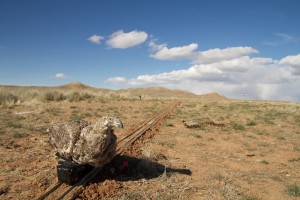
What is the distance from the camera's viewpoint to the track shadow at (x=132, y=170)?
24.9 feet

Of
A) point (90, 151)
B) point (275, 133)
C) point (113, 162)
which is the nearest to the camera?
point (90, 151)

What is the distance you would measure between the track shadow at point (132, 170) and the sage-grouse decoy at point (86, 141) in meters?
1.02

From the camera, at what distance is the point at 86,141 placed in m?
6.36

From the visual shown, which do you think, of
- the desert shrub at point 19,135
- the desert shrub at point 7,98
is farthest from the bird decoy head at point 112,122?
Result: the desert shrub at point 7,98

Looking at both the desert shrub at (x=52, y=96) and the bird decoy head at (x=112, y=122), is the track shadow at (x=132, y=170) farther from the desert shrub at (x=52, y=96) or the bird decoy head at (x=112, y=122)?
the desert shrub at (x=52, y=96)

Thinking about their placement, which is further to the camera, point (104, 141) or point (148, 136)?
point (148, 136)

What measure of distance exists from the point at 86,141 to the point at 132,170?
84.2 inches

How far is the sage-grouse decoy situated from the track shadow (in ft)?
3.36

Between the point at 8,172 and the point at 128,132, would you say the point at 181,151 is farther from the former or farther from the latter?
the point at 8,172

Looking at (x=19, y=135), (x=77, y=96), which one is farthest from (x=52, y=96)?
(x=19, y=135)

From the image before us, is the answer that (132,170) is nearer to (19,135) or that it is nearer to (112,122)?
(112,122)

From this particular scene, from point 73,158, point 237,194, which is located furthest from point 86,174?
point 237,194

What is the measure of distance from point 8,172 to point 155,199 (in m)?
3.72

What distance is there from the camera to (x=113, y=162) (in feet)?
27.0
